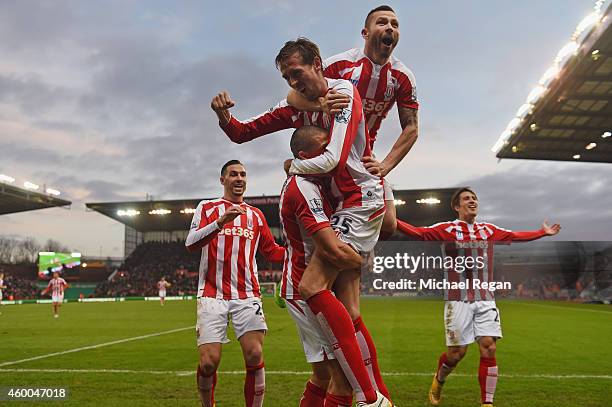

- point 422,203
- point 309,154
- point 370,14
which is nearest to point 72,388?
point 309,154

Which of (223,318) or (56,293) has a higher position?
(223,318)

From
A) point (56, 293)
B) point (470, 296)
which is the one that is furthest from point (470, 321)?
point (56, 293)

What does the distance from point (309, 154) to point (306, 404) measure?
5.50 ft

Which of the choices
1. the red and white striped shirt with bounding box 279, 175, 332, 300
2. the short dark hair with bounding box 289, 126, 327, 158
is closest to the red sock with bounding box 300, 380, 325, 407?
the red and white striped shirt with bounding box 279, 175, 332, 300

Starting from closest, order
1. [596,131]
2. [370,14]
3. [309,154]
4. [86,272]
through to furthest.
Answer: [309,154] → [370,14] → [596,131] → [86,272]

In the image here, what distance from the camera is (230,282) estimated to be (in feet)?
20.2

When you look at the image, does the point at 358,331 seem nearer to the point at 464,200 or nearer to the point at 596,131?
the point at 464,200

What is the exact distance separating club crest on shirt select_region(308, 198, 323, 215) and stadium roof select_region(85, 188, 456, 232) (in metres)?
45.6

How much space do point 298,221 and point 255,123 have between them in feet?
3.09

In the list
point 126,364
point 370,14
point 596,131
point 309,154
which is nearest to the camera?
point 309,154

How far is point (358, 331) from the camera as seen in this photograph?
11.9 feet

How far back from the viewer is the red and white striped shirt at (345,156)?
3.35 metres

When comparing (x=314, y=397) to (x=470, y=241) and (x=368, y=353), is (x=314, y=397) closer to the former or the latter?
(x=368, y=353)

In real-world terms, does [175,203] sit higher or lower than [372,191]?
higher
